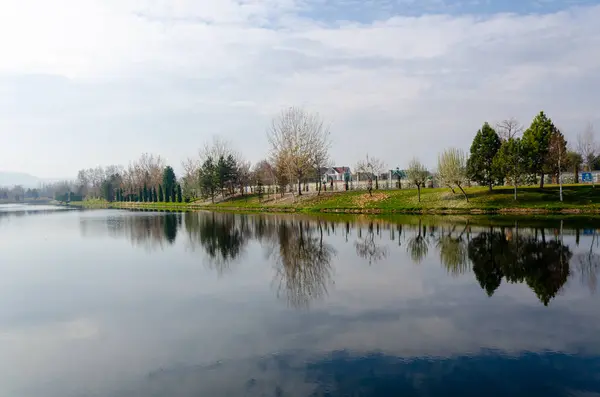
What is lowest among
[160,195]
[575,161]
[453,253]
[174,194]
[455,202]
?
[453,253]

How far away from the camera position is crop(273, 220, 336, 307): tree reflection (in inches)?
540

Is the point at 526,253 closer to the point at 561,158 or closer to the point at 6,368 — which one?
the point at 6,368

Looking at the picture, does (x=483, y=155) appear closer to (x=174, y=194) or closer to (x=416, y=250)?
(x=416, y=250)

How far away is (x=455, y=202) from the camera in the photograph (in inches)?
1764

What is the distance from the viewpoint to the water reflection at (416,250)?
48.3 feet

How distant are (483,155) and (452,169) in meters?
4.86

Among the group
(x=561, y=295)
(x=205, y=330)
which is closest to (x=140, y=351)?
(x=205, y=330)

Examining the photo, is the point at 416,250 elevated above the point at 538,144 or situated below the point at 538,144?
below

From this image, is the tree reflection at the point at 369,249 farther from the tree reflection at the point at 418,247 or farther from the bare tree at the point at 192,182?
the bare tree at the point at 192,182

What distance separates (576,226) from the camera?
28281mm

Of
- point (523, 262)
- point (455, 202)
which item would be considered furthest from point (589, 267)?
point (455, 202)

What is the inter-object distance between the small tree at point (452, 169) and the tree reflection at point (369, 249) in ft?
70.6

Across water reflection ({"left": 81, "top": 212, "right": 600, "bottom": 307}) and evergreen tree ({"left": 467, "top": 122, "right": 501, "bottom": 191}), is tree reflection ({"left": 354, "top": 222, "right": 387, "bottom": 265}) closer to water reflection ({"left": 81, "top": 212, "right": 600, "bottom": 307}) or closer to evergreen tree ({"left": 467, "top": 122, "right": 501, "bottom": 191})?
water reflection ({"left": 81, "top": 212, "right": 600, "bottom": 307})

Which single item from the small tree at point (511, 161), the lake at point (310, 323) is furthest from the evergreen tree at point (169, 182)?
the lake at point (310, 323)
